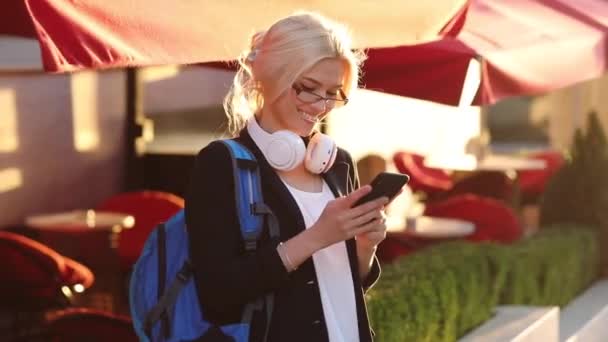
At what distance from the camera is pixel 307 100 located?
9.84 feet

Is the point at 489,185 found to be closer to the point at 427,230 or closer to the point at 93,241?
the point at 427,230

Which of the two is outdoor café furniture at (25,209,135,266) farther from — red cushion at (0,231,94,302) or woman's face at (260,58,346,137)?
woman's face at (260,58,346,137)

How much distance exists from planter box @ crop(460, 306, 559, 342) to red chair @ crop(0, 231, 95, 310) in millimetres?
2076

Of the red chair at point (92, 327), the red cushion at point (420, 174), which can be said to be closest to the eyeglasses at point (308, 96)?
the red chair at point (92, 327)

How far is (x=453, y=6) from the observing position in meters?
4.76

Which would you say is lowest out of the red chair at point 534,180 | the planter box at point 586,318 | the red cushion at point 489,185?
the red chair at point 534,180

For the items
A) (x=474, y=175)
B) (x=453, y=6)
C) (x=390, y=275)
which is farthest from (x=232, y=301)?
(x=474, y=175)

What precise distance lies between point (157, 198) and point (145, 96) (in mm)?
1838

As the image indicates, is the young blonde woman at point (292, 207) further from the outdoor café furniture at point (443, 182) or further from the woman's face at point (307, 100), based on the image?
the outdoor café furniture at point (443, 182)

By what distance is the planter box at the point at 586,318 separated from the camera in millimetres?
6914

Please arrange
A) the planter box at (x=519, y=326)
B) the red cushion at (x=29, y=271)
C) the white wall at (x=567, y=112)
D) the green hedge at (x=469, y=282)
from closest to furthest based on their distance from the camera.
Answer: the green hedge at (x=469, y=282)
the planter box at (x=519, y=326)
the red cushion at (x=29, y=271)
the white wall at (x=567, y=112)

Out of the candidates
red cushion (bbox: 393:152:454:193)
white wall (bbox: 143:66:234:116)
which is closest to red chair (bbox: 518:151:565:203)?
red cushion (bbox: 393:152:454:193)

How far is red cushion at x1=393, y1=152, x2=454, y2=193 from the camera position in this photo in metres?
11.3

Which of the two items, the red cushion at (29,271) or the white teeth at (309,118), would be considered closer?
the white teeth at (309,118)
